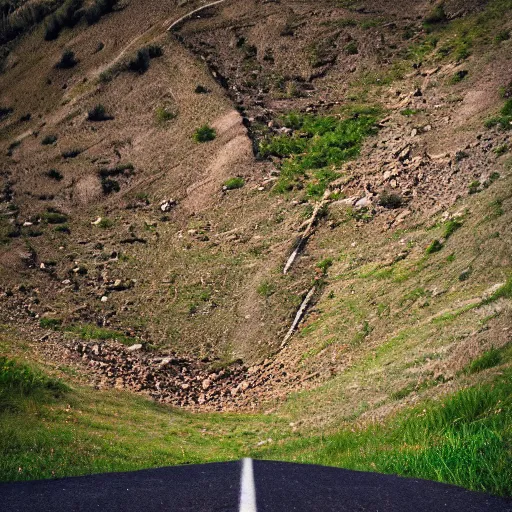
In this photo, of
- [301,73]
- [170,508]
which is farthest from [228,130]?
[170,508]

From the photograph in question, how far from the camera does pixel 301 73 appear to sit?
3716 cm

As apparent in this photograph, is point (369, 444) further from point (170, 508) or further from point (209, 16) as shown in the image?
point (209, 16)

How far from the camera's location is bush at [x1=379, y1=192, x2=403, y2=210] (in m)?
25.0

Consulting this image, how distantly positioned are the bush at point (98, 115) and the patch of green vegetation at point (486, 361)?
1136 inches

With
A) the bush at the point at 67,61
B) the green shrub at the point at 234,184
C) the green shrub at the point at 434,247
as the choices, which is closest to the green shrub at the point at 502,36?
the green shrub at the point at 234,184

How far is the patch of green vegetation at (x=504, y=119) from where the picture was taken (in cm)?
2550

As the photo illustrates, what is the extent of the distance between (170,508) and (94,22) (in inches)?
1730

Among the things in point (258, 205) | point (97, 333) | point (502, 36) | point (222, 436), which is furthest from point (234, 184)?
point (222, 436)

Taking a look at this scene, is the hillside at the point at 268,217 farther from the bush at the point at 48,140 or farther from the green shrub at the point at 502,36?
the bush at the point at 48,140

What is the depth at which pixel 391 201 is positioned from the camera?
989 inches

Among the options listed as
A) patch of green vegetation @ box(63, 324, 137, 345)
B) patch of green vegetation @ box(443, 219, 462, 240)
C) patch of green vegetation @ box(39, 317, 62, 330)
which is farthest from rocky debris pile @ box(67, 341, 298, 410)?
patch of green vegetation @ box(443, 219, 462, 240)

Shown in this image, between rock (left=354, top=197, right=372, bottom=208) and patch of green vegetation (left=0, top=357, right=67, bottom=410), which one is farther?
rock (left=354, top=197, right=372, bottom=208)

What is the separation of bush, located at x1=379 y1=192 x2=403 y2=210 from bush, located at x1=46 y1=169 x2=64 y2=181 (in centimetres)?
1549

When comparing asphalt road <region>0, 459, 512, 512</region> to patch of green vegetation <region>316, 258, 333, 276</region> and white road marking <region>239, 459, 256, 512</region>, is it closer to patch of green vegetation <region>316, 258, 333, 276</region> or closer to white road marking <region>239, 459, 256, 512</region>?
white road marking <region>239, 459, 256, 512</region>
